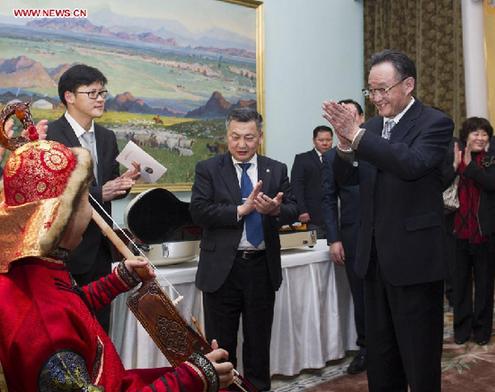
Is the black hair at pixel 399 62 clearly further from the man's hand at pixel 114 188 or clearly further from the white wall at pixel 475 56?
the white wall at pixel 475 56

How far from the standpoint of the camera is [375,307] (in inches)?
86.4

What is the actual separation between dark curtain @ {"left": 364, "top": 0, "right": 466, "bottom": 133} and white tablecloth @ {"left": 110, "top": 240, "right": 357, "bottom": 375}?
9.65 ft

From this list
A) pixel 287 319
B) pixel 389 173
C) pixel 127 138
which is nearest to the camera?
pixel 389 173

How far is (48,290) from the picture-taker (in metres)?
1.14

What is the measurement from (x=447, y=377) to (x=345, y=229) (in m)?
1.01

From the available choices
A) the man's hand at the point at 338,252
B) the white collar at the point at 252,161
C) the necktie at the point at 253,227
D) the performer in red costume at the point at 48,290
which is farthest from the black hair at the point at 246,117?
the performer in red costume at the point at 48,290

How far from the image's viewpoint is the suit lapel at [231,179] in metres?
2.63

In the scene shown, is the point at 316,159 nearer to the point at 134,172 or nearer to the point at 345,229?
the point at 345,229

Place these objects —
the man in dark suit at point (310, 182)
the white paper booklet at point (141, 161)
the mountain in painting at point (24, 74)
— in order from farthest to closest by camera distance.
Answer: the man in dark suit at point (310, 182) < the mountain in painting at point (24, 74) < the white paper booklet at point (141, 161)

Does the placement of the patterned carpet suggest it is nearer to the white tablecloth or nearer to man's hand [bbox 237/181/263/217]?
the white tablecloth

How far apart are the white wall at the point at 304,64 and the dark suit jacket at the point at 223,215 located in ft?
9.82

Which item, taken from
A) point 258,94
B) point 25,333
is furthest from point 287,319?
point 258,94

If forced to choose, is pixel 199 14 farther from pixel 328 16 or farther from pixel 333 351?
pixel 333 351

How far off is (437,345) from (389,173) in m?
0.66
